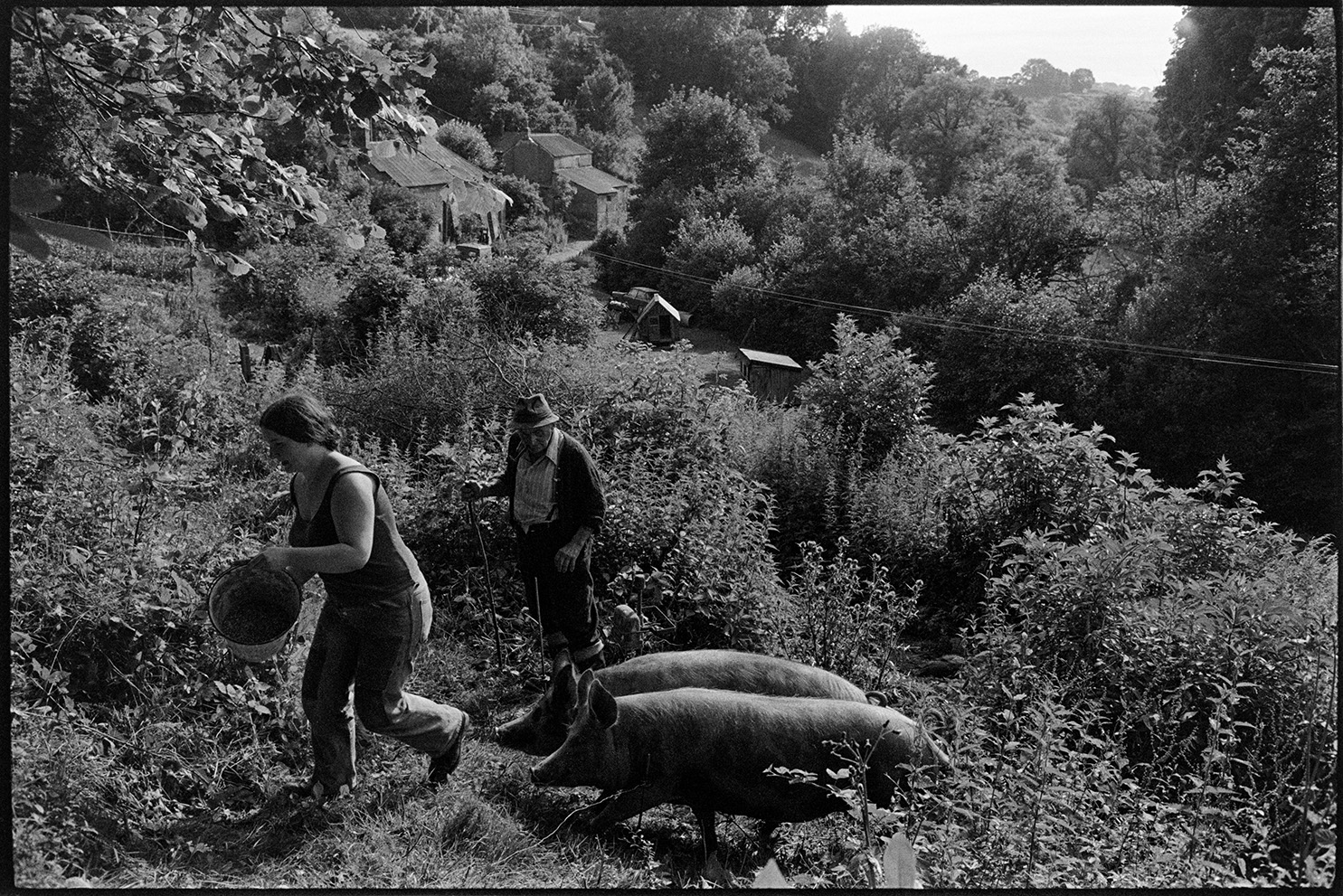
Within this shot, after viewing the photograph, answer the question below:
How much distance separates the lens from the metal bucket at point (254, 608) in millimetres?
3646

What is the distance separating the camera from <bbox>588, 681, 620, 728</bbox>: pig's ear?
419 cm

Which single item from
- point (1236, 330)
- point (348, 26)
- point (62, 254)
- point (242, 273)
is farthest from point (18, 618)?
point (1236, 330)

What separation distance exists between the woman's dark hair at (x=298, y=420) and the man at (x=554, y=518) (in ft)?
4.64

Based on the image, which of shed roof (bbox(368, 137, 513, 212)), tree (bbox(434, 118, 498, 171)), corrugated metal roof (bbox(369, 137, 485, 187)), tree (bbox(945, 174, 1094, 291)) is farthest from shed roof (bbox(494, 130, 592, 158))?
tree (bbox(945, 174, 1094, 291))

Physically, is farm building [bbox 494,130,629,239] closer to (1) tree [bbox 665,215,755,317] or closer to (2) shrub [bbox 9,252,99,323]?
(1) tree [bbox 665,215,755,317]

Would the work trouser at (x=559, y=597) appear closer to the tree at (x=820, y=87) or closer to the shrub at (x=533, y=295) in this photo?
the shrub at (x=533, y=295)

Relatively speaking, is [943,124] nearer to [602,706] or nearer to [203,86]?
[203,86]

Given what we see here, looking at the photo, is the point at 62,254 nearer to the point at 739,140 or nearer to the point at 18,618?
the point at 18,618

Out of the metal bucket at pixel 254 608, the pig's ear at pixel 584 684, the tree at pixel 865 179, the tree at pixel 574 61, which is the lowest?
the pig's ear at pixel 584 684

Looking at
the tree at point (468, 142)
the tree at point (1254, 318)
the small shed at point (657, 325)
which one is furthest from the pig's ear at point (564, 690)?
the tree at point (468, 142)

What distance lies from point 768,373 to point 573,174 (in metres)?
22.2

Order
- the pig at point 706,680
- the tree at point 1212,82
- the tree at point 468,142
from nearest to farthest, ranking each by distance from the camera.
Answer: the pig at point 706,680 < the tree at point 1212,82 < the tree at point 468,142

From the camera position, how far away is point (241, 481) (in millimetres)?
7996

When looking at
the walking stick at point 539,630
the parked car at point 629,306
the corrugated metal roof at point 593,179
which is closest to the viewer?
the walking stick at point 539,630
